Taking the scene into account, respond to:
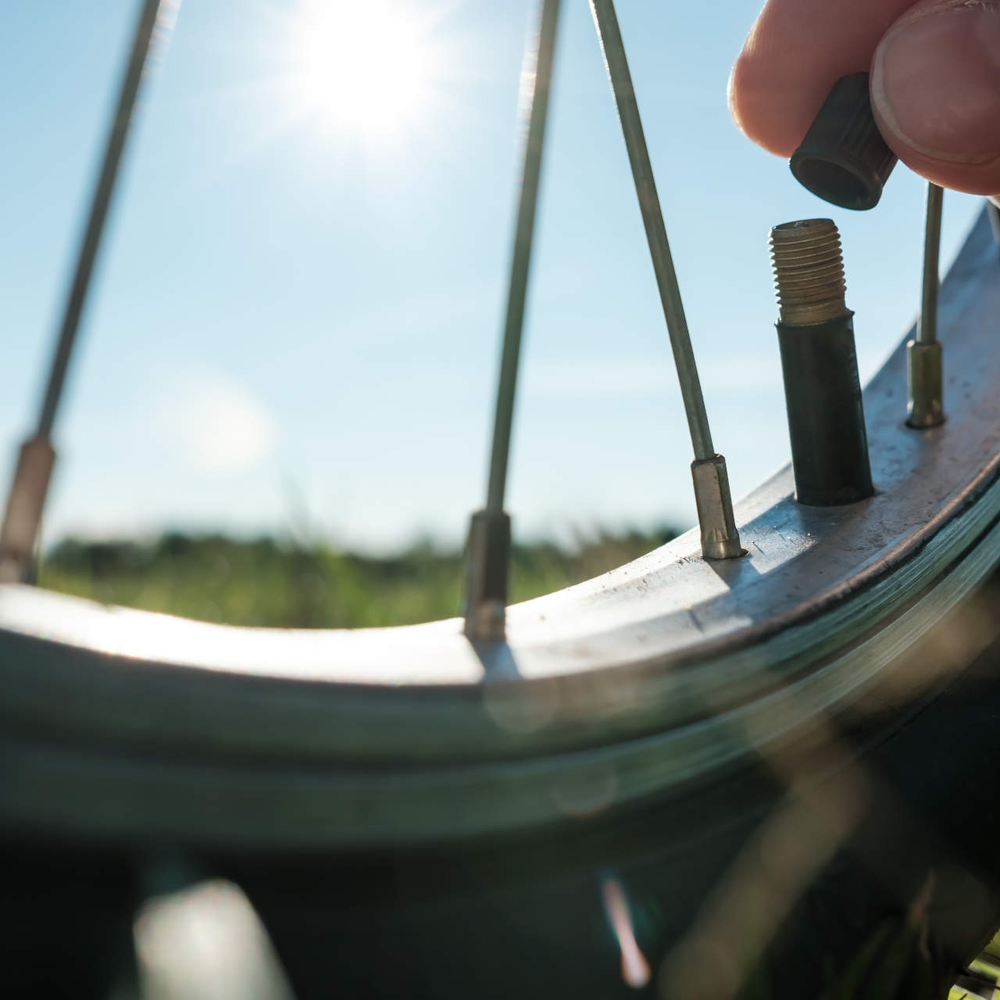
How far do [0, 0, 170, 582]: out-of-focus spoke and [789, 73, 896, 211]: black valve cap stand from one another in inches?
13.3

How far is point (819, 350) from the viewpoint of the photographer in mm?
526

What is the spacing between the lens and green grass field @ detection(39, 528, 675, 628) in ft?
6.46

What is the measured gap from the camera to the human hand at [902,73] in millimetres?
457

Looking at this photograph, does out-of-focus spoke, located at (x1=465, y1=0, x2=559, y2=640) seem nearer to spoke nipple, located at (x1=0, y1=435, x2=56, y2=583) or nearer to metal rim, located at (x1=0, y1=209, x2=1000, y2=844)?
metal rim, located at (x1=0, y1=209, x2=1000, y2=844)

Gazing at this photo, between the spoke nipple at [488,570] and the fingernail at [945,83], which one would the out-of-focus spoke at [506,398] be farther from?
the fingernail at [945,83]

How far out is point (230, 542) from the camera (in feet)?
8.81

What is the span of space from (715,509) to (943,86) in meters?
0.24

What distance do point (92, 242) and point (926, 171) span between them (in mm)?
434

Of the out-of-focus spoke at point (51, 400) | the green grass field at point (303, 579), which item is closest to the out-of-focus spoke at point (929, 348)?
the out-of-focus spoke at point (51, 400)

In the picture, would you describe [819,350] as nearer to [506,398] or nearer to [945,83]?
[945,83]

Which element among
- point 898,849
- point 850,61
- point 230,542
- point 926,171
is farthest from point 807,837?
point 230,542

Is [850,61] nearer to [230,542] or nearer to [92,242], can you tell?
[92,242]

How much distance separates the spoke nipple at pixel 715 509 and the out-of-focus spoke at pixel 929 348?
0.29 meters

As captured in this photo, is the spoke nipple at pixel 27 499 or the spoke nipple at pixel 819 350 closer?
the spoke nipple at pixel 27 499
